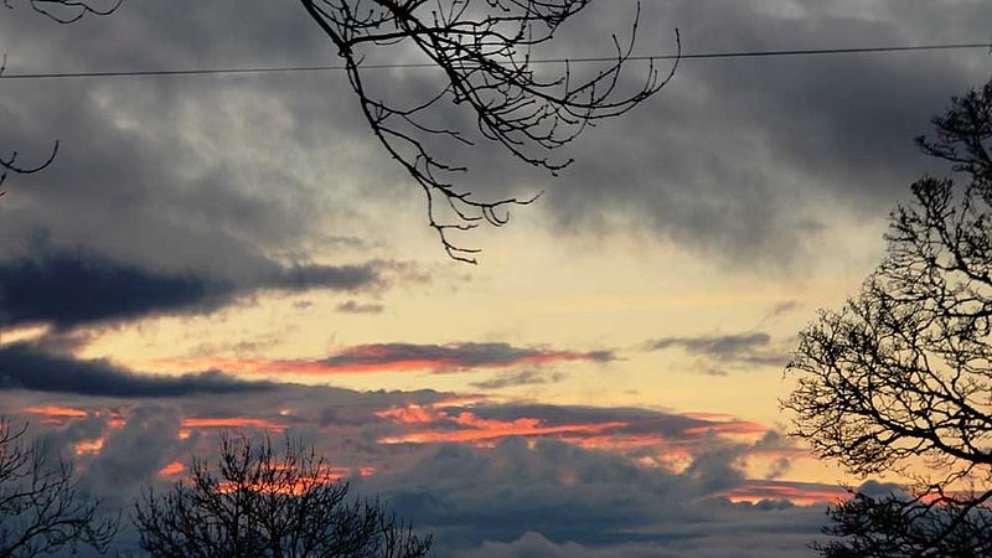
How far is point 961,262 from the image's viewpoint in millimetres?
17172

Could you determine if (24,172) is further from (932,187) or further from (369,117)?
(932,187)

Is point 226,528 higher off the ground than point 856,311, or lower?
lower

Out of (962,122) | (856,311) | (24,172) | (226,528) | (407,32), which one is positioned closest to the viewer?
(407,32)

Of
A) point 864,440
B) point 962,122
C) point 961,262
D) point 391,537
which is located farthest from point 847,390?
point 391,537

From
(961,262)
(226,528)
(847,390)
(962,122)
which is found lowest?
(226,528)

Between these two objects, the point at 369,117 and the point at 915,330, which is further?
the point at 915,330

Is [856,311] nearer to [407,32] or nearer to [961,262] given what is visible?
[961,262]

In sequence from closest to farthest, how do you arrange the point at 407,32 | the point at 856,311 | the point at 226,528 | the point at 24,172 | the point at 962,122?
the point at 407,32 < the point at 24,172 < the point at 962,122 < the point at 856,311 < the point at 226,528

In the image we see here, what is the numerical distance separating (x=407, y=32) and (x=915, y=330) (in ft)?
42.6

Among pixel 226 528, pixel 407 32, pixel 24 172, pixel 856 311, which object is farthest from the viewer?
pixel 226 528

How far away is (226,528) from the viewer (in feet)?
102

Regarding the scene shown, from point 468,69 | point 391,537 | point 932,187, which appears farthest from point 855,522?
point 391,537

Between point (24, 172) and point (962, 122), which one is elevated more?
point (962, 122)

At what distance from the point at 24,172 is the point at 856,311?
13.2 metres
